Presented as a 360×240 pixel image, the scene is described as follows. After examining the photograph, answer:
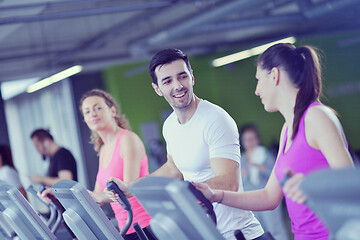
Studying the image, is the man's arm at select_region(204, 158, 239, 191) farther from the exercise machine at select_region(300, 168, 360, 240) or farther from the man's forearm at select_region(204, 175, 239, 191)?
the exercise machine at select_region(300, 168, 360, 240)

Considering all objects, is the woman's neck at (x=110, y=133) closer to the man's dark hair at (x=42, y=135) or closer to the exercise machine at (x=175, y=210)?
the exercise machine at (x=175, y=210)

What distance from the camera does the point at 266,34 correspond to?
11953 mm

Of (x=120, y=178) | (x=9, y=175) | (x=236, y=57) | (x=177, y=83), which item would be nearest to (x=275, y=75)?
(x=177, y=83)

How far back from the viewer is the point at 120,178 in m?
3.09

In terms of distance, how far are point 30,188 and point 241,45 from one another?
26.7ft

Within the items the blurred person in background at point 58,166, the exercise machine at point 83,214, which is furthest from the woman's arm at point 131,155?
the blurred person in background at point 58,166

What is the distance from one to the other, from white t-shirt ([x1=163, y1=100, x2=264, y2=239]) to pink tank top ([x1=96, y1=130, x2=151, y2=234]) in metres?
0.54

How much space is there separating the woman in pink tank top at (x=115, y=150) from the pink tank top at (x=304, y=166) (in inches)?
38.5

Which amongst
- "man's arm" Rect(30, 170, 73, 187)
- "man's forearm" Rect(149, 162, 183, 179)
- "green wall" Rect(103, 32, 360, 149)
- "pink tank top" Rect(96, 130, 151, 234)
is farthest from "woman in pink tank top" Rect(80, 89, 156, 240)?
"green wall" Rect(103, 32, 360, 149)

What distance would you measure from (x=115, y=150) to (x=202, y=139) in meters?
0.86

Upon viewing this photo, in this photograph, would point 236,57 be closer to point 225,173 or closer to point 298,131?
point 225,173

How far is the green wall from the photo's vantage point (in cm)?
1044

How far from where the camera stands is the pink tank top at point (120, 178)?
116 inches

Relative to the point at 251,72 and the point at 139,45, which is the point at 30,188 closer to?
the point at 139,45
